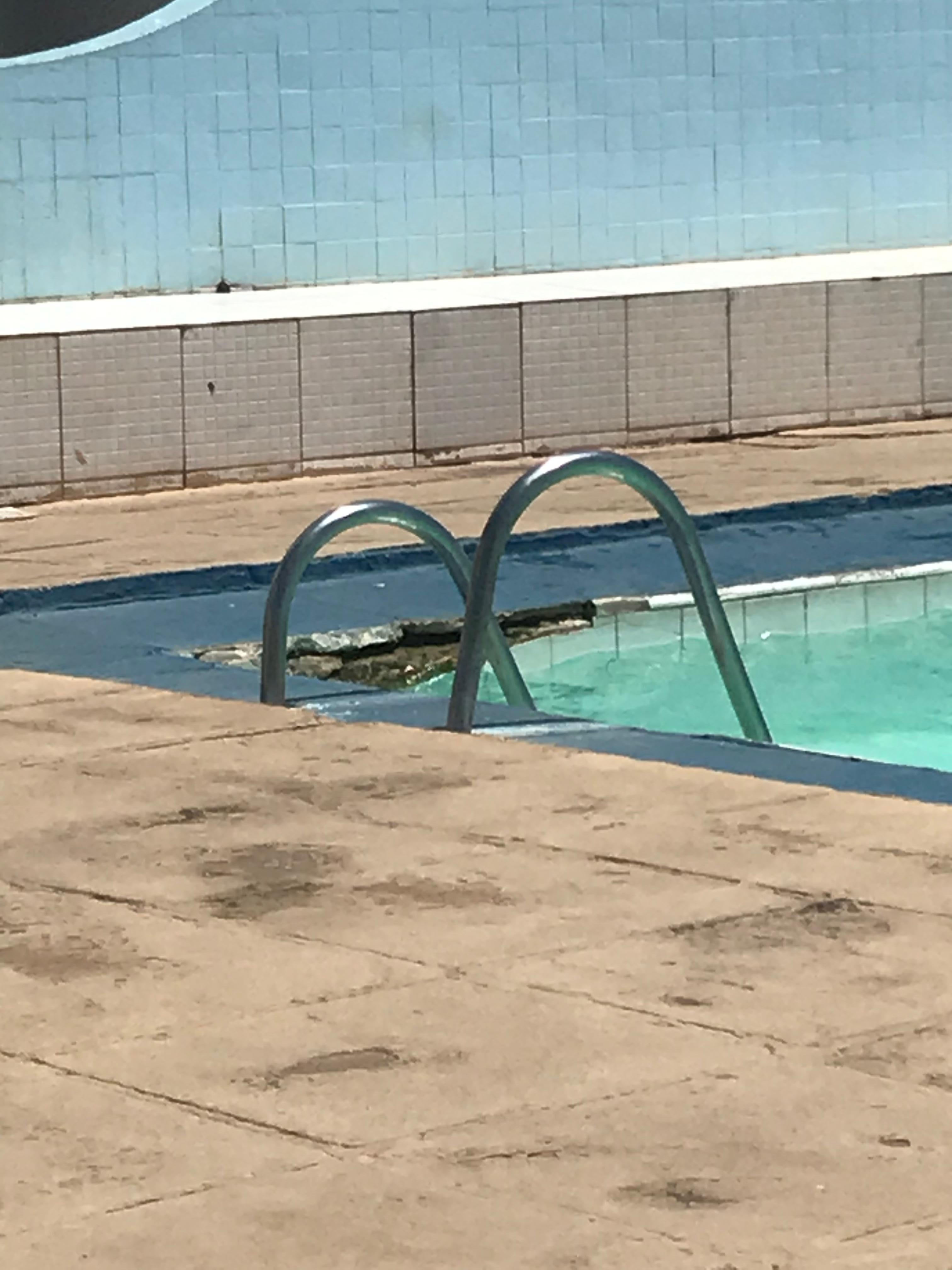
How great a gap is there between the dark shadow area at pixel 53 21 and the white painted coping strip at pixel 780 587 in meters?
3.88

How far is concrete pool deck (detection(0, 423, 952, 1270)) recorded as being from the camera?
2.38 metres

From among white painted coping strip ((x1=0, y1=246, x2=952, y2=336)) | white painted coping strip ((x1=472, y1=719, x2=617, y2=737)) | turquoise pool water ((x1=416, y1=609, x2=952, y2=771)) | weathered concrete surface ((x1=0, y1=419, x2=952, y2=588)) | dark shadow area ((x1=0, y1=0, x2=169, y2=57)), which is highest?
dark shadow area ((x1=0, y1=0, x2=169, y2=57))

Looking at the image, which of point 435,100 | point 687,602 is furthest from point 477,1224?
point 435,100

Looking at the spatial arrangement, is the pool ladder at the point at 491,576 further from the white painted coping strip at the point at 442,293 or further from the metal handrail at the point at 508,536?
the white painted coping strip at the point at 442,293

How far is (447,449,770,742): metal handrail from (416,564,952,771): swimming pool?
1.11 meters

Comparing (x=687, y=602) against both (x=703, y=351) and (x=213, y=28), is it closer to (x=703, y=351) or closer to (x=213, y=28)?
(x=703, y=351)

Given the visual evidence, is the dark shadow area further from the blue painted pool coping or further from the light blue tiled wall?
the light blue tiled wall

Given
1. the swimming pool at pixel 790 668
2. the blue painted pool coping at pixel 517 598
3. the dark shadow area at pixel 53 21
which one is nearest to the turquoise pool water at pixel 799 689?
the swimming pool at pixel 790 668

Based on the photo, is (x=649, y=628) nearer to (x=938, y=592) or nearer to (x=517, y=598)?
(x=517, y=598)

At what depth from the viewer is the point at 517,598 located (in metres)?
6.85

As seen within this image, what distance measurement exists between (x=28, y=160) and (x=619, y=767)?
705 cm

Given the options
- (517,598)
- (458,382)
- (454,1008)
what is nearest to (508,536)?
(517,598)

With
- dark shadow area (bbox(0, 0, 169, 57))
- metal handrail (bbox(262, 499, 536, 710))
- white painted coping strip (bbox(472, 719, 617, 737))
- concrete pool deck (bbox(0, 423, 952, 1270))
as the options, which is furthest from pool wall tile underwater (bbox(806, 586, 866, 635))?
dark shadow area (bbox(0, 0, 169, 57))

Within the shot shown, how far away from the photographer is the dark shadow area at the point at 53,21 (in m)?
2.99
